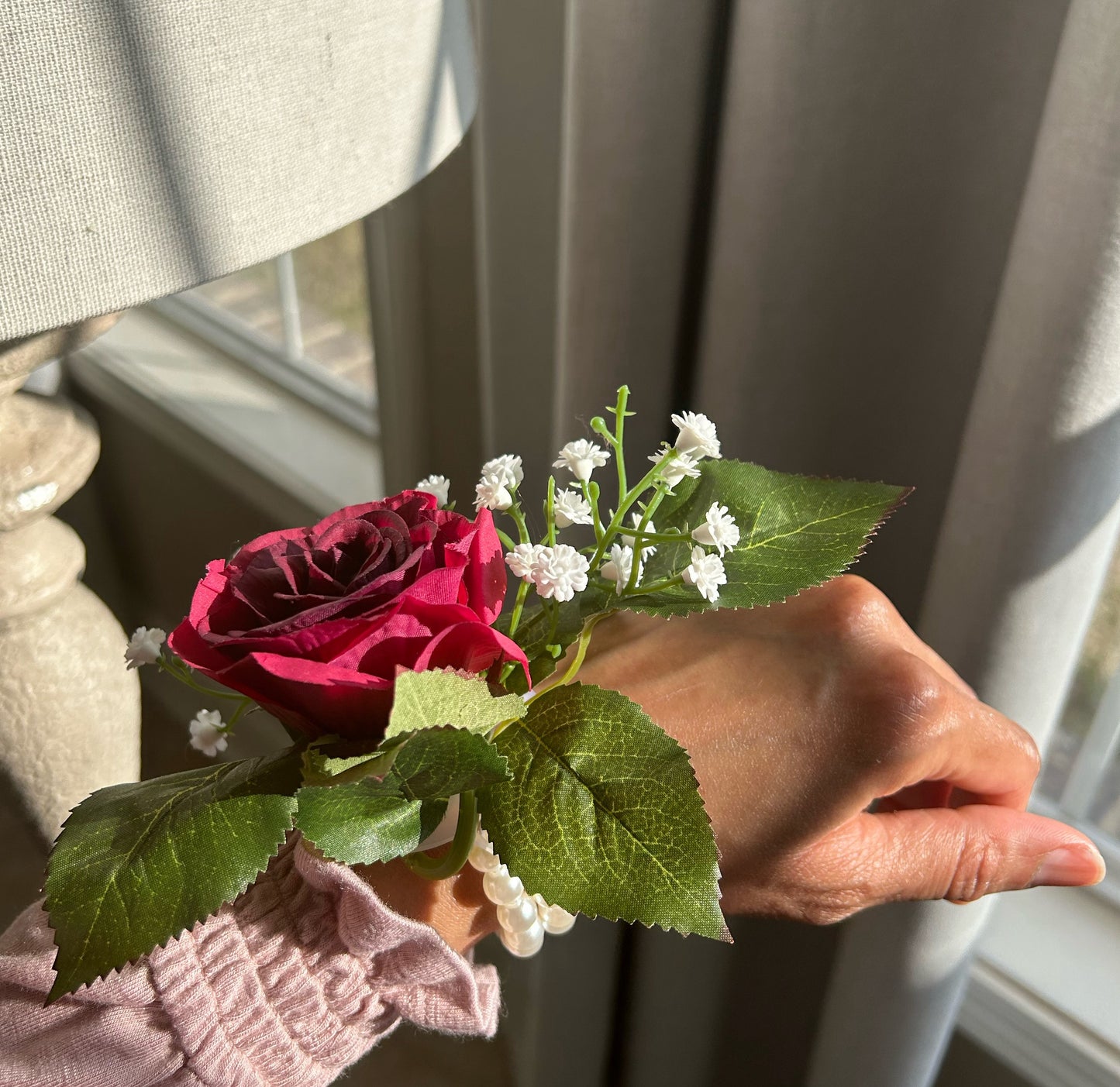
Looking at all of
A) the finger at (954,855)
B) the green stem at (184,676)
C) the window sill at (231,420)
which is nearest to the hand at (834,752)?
the finger at (954,855)

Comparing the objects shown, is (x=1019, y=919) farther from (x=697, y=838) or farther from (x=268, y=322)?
(x=268, y=322)

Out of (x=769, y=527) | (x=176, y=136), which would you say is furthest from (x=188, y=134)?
(x=769, y=527)

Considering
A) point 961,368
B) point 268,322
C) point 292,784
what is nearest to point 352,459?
point 268,322

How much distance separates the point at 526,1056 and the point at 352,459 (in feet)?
2.44

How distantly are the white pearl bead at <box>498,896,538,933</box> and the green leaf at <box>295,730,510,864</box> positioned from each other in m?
0.14

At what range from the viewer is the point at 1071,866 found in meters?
0.56

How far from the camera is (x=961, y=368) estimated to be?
0.63m

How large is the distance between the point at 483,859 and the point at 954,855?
258 mm

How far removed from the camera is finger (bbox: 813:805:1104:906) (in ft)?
1.74

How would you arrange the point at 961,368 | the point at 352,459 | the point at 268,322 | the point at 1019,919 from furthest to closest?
1. the point at 268,322
2. the point at 352,459
3. the point at 1019,919
4. the point at 961,368

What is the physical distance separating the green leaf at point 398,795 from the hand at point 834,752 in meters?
0.19

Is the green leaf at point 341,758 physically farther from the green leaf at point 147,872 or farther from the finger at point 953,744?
the finger at point 953,744

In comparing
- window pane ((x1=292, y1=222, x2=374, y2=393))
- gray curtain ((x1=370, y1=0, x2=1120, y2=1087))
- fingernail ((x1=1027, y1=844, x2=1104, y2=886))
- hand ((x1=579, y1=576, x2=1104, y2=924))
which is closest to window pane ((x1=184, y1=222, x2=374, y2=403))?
window pane ((x1=292, y1=222, x2=374, y2=393))

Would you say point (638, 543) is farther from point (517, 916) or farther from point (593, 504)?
point (517, 916)
